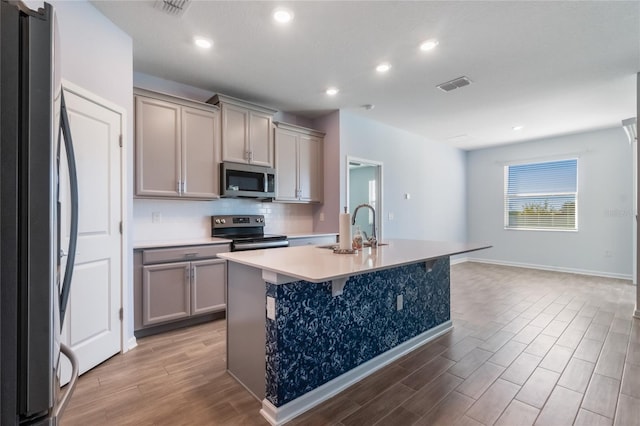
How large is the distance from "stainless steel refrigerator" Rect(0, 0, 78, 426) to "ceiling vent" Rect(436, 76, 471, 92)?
3.65 m

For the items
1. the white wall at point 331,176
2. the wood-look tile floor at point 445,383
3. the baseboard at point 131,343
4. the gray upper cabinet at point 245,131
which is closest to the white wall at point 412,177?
the white wall at point 331,176

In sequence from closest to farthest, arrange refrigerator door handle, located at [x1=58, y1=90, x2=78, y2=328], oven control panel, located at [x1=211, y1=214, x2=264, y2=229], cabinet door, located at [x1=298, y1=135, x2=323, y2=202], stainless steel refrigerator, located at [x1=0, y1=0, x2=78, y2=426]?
stainless steel refrigerator, located at [x1=0, y1=0, x2=78, y2=426]
refrigerator door handle, located at [x1=58, y1=90, x2=78, y2=328]
oven control panel, located at [x1=211, y1=214, x2=264, y2=229]
cabinet door, located at [x1=298, y1=135, x2=323, y2=202]

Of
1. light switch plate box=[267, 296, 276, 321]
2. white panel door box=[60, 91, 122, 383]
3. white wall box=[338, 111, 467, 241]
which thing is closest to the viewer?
light switch plate box=[267, 296, 276, 321]

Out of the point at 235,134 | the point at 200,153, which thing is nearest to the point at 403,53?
the point at 235,134

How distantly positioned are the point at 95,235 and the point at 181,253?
2.67 ft

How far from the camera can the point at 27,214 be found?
2.29 feet

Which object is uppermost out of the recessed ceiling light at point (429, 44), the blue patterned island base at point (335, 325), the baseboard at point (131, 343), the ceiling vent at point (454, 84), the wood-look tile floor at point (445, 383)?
the ceiling vent at point (454, 84)

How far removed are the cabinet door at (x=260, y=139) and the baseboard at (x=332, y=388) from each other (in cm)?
268

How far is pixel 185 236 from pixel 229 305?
5.53 feet

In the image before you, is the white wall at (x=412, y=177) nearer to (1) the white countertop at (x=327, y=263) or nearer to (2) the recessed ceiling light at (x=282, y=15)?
(2) the recessed ceiling light at (x=282, y=15)

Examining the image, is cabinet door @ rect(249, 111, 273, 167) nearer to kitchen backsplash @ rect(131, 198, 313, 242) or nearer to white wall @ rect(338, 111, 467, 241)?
kitchen backsplash @ rect(131, 198, 313, 242)

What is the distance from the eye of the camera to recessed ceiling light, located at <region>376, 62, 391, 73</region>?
10.1 ft

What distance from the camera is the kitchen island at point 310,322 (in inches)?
67.2

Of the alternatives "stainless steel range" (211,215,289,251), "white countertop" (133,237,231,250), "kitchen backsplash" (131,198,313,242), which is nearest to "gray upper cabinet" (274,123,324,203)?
"kitchen backsplash" (131,198,313,242)
